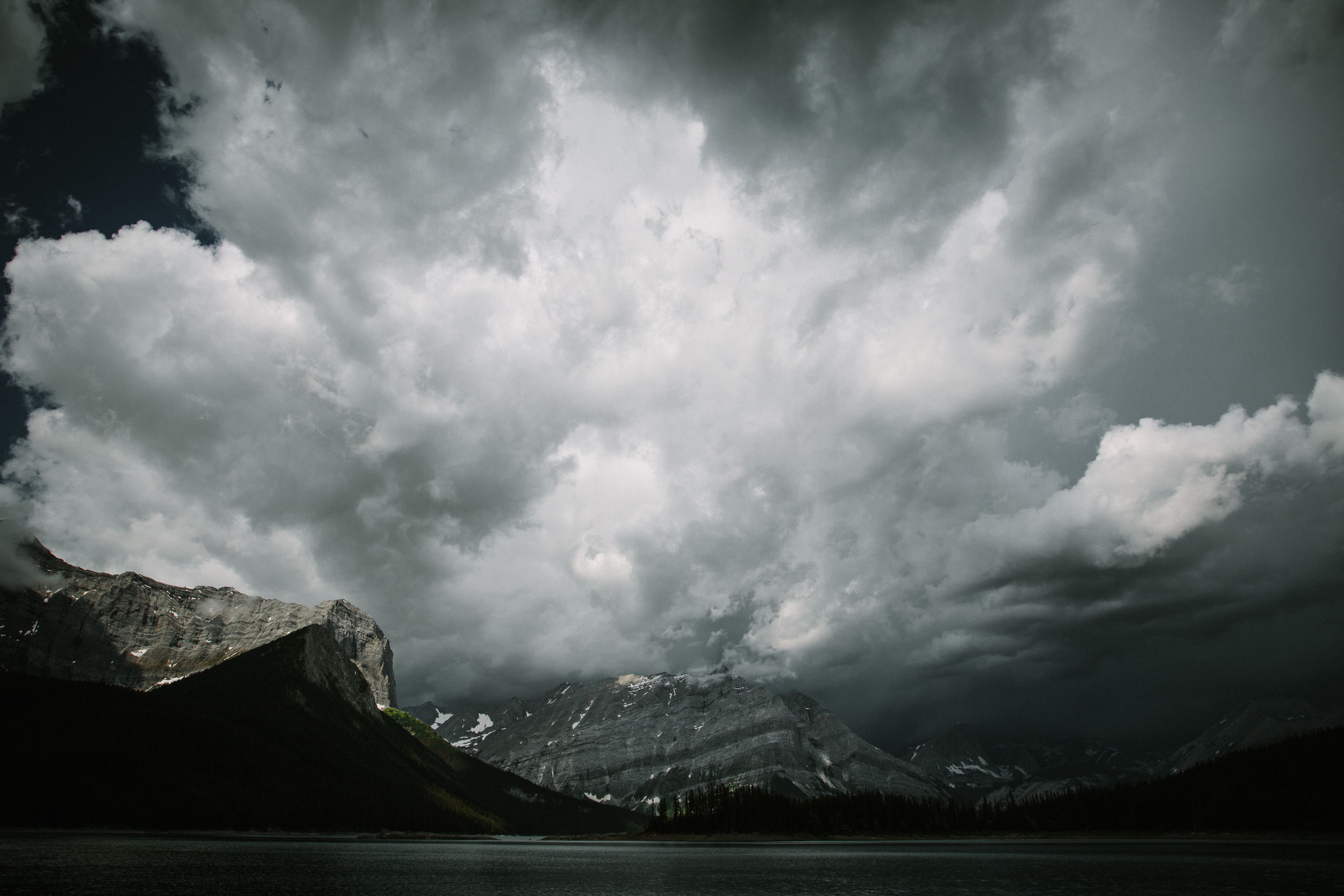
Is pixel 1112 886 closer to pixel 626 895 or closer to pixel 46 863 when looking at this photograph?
pixel 626 895

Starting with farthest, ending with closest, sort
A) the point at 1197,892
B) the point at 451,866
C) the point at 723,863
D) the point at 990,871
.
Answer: the point at 723,863 → the point at 451,866 → the point at 990,871 → the point at 1197,892

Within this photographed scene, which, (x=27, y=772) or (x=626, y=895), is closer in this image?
(x=626, y=895)

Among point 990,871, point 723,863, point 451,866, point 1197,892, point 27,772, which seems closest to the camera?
point 1197,892

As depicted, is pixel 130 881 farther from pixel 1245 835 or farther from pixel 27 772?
pixel 1245 835

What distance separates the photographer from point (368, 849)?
529 ft

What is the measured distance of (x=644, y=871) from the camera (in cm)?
10900

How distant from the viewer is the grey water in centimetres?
6619

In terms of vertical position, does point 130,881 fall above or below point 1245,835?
above

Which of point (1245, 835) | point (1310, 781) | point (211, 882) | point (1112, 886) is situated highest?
point (211, 882)

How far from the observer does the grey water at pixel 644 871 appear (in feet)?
217

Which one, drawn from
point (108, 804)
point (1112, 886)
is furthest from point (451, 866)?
point (108, 804)

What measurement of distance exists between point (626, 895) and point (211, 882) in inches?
1651

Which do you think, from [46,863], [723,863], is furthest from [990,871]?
[46,863]

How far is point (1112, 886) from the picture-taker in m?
71.1
